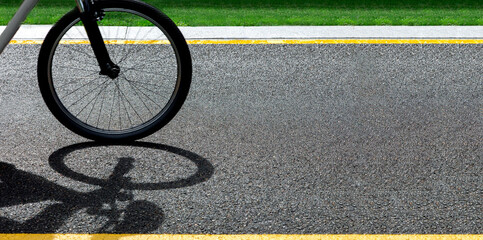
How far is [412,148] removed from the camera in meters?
4.21

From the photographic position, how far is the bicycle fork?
3.90 metres

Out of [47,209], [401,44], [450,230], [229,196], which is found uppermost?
[47,209]

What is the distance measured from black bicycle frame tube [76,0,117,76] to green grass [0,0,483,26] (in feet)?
11.3

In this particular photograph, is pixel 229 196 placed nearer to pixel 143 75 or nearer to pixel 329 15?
pixel 143 75

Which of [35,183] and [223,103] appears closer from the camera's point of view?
[35,183]

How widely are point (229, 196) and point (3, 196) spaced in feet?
3.78

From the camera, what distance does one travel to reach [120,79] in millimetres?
5254

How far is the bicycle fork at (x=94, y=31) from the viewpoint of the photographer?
3.90 metres

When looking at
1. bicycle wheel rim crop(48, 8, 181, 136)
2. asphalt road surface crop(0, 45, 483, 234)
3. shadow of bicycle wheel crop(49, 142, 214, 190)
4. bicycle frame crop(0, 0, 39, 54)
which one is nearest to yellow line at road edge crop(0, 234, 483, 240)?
asphalt road surface crop(0, 45, 483, 234)

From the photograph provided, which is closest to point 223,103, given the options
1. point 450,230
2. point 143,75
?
point 143,75

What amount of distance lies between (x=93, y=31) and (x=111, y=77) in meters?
0.29

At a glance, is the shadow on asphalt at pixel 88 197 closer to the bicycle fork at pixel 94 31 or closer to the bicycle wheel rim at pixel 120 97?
the bicycle wheel rim at pixel 120 97

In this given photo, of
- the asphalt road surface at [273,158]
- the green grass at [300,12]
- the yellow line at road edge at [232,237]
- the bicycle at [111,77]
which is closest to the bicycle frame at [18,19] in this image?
the bicycle at [111,77]

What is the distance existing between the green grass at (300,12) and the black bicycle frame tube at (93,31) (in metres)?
3.43
